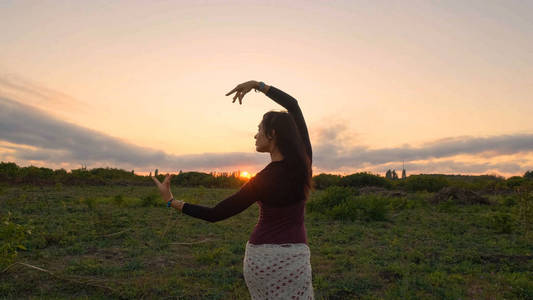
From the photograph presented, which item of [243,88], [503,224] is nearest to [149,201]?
[503,224]

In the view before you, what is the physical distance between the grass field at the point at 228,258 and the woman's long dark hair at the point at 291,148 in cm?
364

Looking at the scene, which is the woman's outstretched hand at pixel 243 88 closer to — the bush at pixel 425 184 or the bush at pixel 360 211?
the bush at pixel 360 211

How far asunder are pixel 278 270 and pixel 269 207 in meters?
0.42

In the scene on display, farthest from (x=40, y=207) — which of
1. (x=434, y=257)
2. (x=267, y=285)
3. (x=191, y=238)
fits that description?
(x=267, y=285)

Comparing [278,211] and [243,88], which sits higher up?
[243,88]

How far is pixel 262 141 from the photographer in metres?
2.57

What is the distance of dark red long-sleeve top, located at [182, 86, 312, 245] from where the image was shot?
234cm

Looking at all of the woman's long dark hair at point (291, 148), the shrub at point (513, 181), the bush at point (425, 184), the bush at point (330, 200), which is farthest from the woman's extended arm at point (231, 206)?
the shrub at point (513, 181)

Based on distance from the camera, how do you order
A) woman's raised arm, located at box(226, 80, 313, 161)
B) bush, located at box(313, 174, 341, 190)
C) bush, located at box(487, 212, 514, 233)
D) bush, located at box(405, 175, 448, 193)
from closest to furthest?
woman's raised arm, located at box(226, 80, 313, 161) < bush, located at box(487, 212, 514, 233) < bush, located at box(405, 175, 448, 193) < bush, located at box(313, 174, 341, 190)

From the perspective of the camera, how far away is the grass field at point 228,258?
591 centimetres

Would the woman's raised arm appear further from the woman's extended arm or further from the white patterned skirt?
the white patterned skirt

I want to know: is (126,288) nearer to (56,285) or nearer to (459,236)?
(56,285)

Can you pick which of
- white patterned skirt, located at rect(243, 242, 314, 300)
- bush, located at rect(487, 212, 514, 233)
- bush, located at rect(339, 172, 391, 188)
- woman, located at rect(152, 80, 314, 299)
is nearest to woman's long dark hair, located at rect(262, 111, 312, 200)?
woman, located at rect(152, 80, 314, 299)

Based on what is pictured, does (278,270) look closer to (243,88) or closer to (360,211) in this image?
(243,88)
